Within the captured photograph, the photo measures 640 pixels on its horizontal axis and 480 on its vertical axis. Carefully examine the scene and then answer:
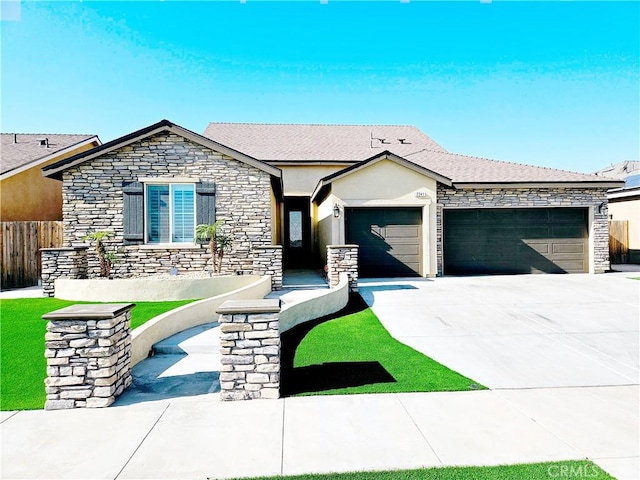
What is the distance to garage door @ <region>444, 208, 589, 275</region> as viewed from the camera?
12578 mm

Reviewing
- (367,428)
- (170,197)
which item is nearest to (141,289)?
(170,197)

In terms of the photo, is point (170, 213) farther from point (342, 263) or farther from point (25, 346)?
point (25, 346)

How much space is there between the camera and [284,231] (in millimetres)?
17562

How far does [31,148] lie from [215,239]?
10.8m

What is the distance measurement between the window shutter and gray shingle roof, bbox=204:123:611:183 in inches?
239

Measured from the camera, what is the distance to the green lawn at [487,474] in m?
2.63

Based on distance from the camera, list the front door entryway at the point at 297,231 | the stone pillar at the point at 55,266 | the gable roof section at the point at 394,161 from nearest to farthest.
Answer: the stone pillar at the point at 55,266 → the gable roof section at the point at 394,161 → the front door entryway at the point at 297,231

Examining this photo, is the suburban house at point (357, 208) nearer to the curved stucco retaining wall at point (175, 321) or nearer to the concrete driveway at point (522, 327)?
the concrete driveway at point (522, 327)

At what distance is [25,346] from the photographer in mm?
5555

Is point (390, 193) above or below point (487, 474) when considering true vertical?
above

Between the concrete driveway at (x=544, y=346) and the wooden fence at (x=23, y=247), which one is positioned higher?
the wooden fence at (x=23, y=247)

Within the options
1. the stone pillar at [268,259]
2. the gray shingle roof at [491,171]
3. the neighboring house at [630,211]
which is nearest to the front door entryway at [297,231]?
the gray shingle roof at [491,171]

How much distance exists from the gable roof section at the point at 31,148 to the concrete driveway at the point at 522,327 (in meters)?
12.6

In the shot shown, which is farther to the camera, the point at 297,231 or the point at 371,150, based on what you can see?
the point at 297,231
